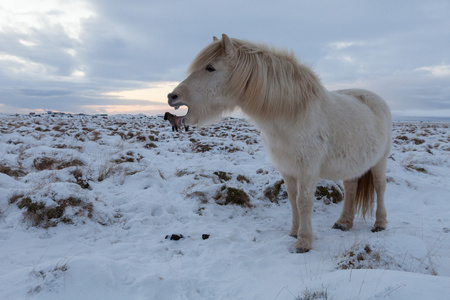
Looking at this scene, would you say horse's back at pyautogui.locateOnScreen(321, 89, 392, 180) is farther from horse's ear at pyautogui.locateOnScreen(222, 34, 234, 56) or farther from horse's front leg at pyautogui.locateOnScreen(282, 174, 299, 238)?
horse's ear at pyautogui.locateOnScreen(222, 34, 234, 56)

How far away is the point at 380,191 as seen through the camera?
3.88 metres

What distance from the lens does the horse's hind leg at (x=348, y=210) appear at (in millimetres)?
3795

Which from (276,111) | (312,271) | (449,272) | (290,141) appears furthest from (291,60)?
(449,272)

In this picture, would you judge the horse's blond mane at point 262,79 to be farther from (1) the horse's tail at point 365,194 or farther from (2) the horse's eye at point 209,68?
(1) the horse's tail at point 365,194

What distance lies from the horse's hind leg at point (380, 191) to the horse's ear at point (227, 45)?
2782 mm

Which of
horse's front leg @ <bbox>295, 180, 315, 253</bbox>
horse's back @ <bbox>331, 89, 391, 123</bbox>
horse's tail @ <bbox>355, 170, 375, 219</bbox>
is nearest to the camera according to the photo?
horse's front leg @ <bbox>295, 180, 315, 253</bbox>

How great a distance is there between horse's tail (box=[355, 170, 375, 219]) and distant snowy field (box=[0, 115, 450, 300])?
0.88 ft

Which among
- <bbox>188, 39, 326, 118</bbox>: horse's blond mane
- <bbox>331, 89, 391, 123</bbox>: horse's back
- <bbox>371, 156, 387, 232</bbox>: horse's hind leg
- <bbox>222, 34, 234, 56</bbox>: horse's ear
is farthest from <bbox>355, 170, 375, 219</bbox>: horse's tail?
<bbox>222, 34, 234, 56</bbox>: horse's ear

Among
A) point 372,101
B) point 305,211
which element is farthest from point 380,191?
point 305,211

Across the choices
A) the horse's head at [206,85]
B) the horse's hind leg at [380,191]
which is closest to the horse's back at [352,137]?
the horse's hind leg at [380,191]

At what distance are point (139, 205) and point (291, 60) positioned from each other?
2.95 metres

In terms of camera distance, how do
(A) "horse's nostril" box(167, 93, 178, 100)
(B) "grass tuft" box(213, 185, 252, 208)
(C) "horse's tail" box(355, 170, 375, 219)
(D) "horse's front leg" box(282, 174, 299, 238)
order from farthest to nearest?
(B) "grass tuft" box(213, 185, 252, 208) < (C) "horse's tail" box(355, 170, 375, 219) < (D) "horse's front leg" box(282, 174, 299, 238) < (A) "horse's nostril" box(167, 93, 178, 100)

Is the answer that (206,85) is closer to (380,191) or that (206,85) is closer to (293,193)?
(293,193)

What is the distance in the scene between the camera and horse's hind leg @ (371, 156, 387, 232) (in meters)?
3.74
